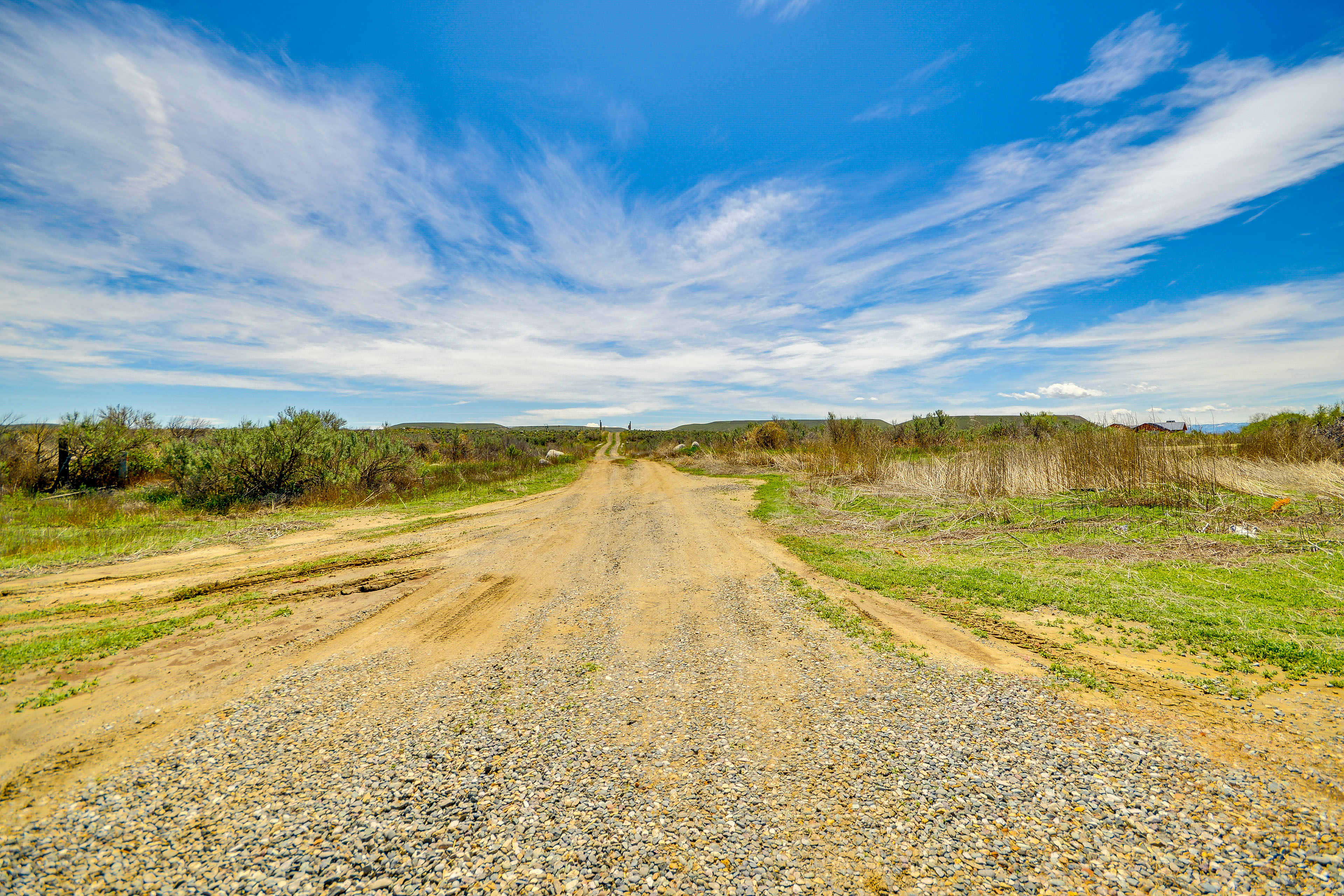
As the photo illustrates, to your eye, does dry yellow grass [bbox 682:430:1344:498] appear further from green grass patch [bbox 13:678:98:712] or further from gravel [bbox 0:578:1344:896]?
green grass patch [bbox 13:678:98:712]

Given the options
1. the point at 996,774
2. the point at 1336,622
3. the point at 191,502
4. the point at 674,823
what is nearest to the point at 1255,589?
the point at 1336,622

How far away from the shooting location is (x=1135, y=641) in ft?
16.1

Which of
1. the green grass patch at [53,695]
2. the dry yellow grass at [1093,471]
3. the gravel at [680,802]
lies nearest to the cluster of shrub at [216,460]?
the green grass patch at [53,695]

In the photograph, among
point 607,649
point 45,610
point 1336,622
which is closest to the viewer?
point 1336,622

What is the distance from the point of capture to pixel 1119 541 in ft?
28.5

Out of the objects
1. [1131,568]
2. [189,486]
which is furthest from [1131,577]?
[189,486]

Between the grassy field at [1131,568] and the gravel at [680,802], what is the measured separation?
1996 millimetres

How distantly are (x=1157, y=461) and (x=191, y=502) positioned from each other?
91.8 ft

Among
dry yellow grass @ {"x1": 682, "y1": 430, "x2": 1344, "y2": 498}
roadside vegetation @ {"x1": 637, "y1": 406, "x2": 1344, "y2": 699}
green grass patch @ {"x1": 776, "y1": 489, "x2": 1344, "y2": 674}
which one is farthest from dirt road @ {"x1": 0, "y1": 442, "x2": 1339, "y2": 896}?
dry yellow grass @ {"x1": 682, "y1": 430, "x2": 1344, "y2": 498}

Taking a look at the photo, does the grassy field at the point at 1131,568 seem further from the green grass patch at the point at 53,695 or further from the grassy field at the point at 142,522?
the grassy field at the point at 142,522

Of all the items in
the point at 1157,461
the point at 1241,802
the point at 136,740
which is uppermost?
the point at 1157,461

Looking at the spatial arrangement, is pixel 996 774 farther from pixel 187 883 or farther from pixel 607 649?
pixel 187 883

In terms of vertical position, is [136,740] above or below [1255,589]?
below

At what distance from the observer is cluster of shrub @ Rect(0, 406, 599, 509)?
623 inches
